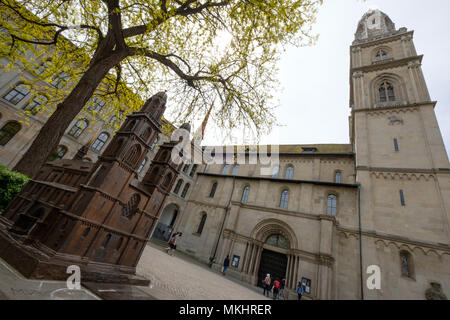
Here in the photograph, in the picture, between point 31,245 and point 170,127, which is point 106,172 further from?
point 170,127

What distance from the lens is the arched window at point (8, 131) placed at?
15.9 meters

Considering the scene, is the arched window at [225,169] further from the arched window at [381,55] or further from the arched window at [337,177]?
the arched window at [381,55]

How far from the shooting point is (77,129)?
20172 millimetres

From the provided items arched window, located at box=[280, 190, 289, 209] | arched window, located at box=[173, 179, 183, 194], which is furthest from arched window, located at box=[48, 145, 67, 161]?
arched window, located at box=[280, 190, 289, 209]

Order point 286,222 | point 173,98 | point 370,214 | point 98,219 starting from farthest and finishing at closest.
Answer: point 286,222 → point 370,214 → point 173,98 → point 98,219

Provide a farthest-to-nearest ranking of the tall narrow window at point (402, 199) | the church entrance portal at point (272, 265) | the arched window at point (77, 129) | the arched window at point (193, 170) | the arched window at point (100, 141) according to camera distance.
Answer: the arched window at point (193, 170) < the arched window at point (100, 141) < the arched window at point (77, 129) < the church entrance portal at point (272, 265) < the tall narrow window at point (402, 199)

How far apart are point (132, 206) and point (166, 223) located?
23515 millimetres

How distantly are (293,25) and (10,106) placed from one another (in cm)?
2255

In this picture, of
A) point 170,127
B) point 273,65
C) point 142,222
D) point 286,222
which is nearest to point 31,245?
point 142,222

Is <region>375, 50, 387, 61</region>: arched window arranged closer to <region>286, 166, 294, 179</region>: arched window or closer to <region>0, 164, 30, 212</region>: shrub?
<region>286, 166, 294, 179</region>: arched window

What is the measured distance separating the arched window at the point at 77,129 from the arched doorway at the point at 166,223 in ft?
44.0

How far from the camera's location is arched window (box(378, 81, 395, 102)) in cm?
2044

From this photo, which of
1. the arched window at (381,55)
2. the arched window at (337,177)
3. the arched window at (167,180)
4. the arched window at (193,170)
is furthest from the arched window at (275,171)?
the arched window at (381,55)

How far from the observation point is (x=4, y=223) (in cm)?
518
